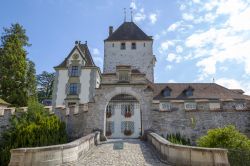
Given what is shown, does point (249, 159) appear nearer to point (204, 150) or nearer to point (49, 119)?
point (204, 150)

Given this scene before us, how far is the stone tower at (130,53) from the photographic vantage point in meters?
31.1

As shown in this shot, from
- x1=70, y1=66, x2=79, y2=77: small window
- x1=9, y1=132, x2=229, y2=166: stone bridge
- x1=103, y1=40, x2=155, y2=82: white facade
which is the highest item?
x1=103, y1=40, x2=155, y2=82: white facade

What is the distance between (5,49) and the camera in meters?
23.8

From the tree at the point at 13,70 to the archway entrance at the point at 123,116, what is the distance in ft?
28.0

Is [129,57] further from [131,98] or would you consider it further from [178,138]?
[178,138]

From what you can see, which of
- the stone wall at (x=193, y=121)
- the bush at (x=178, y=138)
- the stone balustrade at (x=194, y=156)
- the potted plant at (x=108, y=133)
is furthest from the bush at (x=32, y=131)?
the stone balustrade at (x=194, y=156)

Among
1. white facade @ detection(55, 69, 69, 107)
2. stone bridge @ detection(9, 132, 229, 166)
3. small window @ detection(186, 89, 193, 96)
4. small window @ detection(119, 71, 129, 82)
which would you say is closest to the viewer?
stone bridge @ detection(9, 132, 229, 166)

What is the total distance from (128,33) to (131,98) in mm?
11041

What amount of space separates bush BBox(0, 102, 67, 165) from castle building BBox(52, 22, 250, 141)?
1125mm

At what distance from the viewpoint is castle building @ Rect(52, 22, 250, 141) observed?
623 inches

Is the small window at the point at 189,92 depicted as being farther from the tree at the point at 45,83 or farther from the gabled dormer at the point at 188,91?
the tree at the point at 45,83

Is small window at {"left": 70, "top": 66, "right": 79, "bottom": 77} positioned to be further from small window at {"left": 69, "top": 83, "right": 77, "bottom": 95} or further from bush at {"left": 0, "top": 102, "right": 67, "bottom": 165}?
bush at {"left": 0, "top": 102, "right": 67, "bottom": 165}

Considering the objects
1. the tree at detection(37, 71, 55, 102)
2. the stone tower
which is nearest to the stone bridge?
the stone tower

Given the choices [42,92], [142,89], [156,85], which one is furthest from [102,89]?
[42,92]
